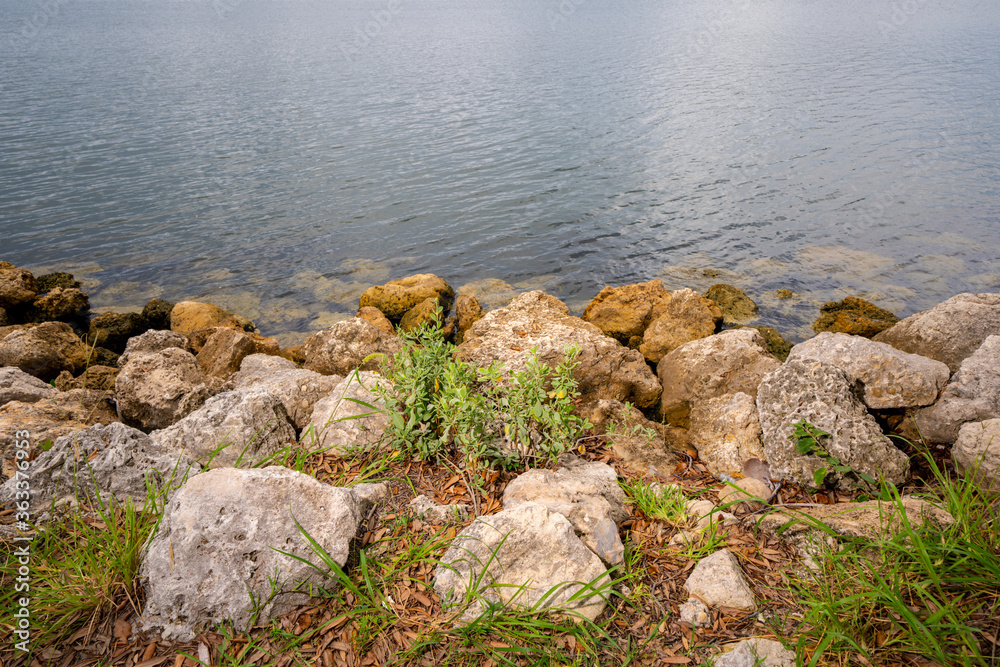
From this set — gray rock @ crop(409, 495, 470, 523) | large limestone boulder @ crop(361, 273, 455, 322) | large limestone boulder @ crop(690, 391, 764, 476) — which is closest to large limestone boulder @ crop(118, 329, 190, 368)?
large limestone boulder @ crop(361, 273, 455, 322)

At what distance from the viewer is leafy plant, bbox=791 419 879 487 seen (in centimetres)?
355

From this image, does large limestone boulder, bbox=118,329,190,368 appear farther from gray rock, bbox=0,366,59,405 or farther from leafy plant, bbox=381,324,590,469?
leafy plant, bbox=381,324,590,469

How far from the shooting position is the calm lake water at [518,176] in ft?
41.4

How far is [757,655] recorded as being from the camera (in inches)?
99.0

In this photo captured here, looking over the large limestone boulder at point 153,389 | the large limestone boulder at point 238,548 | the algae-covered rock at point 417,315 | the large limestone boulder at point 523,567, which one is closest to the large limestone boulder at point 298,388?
the large limestone boulder at point 153,389

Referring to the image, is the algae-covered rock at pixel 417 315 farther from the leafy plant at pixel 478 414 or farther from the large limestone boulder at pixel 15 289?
the large limestone boulder at pixel 15 289

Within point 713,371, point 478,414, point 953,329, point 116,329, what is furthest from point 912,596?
point 116,329

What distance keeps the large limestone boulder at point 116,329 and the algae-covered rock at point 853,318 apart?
1313 cm

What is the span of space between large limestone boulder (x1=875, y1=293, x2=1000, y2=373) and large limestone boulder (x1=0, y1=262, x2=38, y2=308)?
16.4m

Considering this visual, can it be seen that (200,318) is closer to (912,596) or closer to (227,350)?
(227,350)

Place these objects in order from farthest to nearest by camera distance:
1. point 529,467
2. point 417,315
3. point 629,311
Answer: point 417,315 → point 629,311 → point 529,467

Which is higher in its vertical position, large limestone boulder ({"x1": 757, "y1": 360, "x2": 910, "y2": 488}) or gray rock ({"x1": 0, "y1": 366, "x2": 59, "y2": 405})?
large limestone boulder ({"x1": 757, "y1": 360, "x2": 910, "y2": 488})

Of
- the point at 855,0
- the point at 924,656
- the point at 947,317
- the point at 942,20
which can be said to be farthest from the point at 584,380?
the point at 855,0

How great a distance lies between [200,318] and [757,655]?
35.7ft
